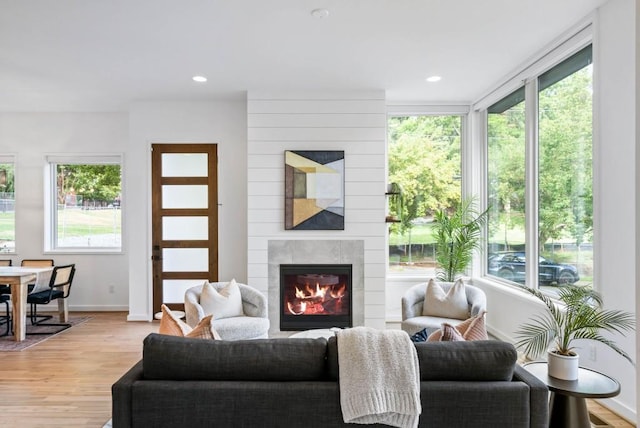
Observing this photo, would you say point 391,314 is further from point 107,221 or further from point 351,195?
point 107,221

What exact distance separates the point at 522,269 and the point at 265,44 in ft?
11.2

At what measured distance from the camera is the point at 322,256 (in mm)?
4676

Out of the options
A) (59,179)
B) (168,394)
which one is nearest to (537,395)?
(168,394)

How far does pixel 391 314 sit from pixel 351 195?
1696mm

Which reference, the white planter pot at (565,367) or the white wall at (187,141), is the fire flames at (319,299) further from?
the white planter pot at (565,367)

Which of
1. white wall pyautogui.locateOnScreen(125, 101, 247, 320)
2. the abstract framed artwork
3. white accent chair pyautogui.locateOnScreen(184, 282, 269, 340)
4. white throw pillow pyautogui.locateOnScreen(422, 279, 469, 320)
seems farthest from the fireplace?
white throw pillow pyautogui.locateOnScreen(422, 279, 469, 320)

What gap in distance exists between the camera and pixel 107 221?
5875 mm

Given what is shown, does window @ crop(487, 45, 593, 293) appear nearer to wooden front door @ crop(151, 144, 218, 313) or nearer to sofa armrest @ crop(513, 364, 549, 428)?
sofa armrest @ crop(513, 364, 549, 428)

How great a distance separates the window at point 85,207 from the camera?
5844mm

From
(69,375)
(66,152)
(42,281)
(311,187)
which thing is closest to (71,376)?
(69,375)

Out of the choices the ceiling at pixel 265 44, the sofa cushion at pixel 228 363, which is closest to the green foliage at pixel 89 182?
the ceiling at pixel 265 44

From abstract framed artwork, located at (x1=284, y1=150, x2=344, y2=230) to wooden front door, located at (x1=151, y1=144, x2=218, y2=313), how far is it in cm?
120

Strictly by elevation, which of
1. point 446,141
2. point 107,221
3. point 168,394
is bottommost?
point 168,394

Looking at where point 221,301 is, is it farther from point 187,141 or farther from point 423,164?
point 423,164
